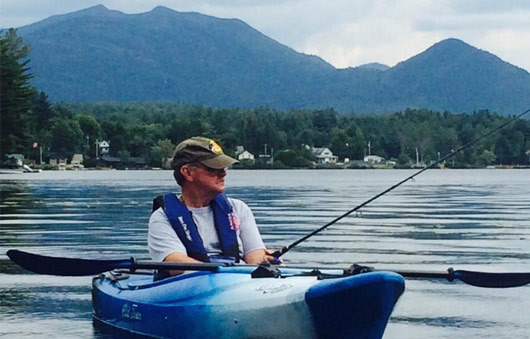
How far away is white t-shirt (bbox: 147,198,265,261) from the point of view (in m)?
10.7

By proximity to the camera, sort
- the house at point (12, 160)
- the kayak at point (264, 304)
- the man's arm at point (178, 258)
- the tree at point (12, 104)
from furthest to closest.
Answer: the house at point (12, 160) → the tree at point (12, 104) → the man's arm at point (178, 258) → the kayak at point (264, 304)

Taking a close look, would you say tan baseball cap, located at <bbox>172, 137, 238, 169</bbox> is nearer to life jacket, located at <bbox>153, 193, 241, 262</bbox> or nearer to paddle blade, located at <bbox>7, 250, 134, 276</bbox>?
life jacket, located at <bbox>153, 193, 241, 262</bbox>

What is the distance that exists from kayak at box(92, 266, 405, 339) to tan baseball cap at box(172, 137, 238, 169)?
93 cm

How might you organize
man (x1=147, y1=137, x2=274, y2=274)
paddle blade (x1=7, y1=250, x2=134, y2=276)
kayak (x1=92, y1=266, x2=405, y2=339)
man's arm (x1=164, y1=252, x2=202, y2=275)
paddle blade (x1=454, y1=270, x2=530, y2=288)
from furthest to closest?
paddle blade (x1=7, y1=250, x2=134, y2=276) → man (x1=147, y1=137, x2=274, y2=274) → man's arm (x1=164, y1=252, x2=202, y2=275) → paddle blade (x1=454, y1=270, x2=530, y2=288) → kayak (x1=92, y1=266, x2=405, y2=339)

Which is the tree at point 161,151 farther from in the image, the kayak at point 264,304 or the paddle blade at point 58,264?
the kayak at point 264,304

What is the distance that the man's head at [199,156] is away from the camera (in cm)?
1055

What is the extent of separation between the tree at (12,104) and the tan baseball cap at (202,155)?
3883 inches

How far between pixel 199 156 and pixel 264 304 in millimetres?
1694

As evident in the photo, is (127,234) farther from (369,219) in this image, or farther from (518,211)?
(518,211)

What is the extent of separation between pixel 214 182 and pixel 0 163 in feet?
395

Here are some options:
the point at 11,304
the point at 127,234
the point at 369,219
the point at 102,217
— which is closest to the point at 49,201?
the point at 102,217

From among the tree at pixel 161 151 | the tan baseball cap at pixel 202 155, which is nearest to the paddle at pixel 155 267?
the tan baseball cap at pixel 202 155

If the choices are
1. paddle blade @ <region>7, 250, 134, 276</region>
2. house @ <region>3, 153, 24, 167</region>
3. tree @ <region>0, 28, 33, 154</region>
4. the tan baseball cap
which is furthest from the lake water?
house @ <region>3, 153, 24, 167</region>

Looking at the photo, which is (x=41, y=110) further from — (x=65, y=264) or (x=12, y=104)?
(x=65, y=264)
